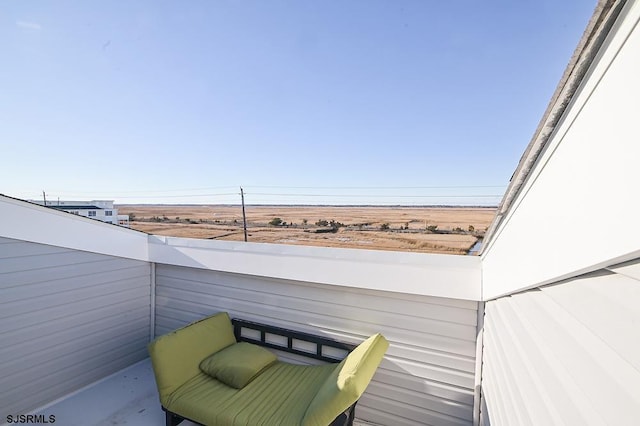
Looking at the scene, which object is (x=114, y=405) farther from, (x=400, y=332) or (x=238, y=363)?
(x=400, y=332)

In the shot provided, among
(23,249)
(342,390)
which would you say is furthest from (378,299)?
(23,249)

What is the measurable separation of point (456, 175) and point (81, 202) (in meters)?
8.11

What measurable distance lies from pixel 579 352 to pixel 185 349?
2.49 m

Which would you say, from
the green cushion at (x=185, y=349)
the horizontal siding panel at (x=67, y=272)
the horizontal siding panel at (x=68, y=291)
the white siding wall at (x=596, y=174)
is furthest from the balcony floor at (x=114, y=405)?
the white siding wall at (x=596, y=174)

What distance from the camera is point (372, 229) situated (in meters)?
3.49

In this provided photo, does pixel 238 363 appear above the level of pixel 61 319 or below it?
below

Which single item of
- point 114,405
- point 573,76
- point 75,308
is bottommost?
point 114,405

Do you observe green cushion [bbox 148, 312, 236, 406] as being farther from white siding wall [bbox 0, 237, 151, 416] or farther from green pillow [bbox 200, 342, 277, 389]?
white siding wall [bbox 0, 237, 151, 416]

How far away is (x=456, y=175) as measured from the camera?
471 cm

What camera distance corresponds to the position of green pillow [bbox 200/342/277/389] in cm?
216

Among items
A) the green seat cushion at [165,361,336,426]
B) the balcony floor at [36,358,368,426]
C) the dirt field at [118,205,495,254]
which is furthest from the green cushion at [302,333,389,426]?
the dirt field at [118,205,495,254]

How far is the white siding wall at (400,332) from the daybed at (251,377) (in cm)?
17

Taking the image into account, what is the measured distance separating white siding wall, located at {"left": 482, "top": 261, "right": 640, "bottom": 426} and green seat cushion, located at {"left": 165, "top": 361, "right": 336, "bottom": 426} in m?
1.37

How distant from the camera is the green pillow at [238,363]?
2161 millimetres
